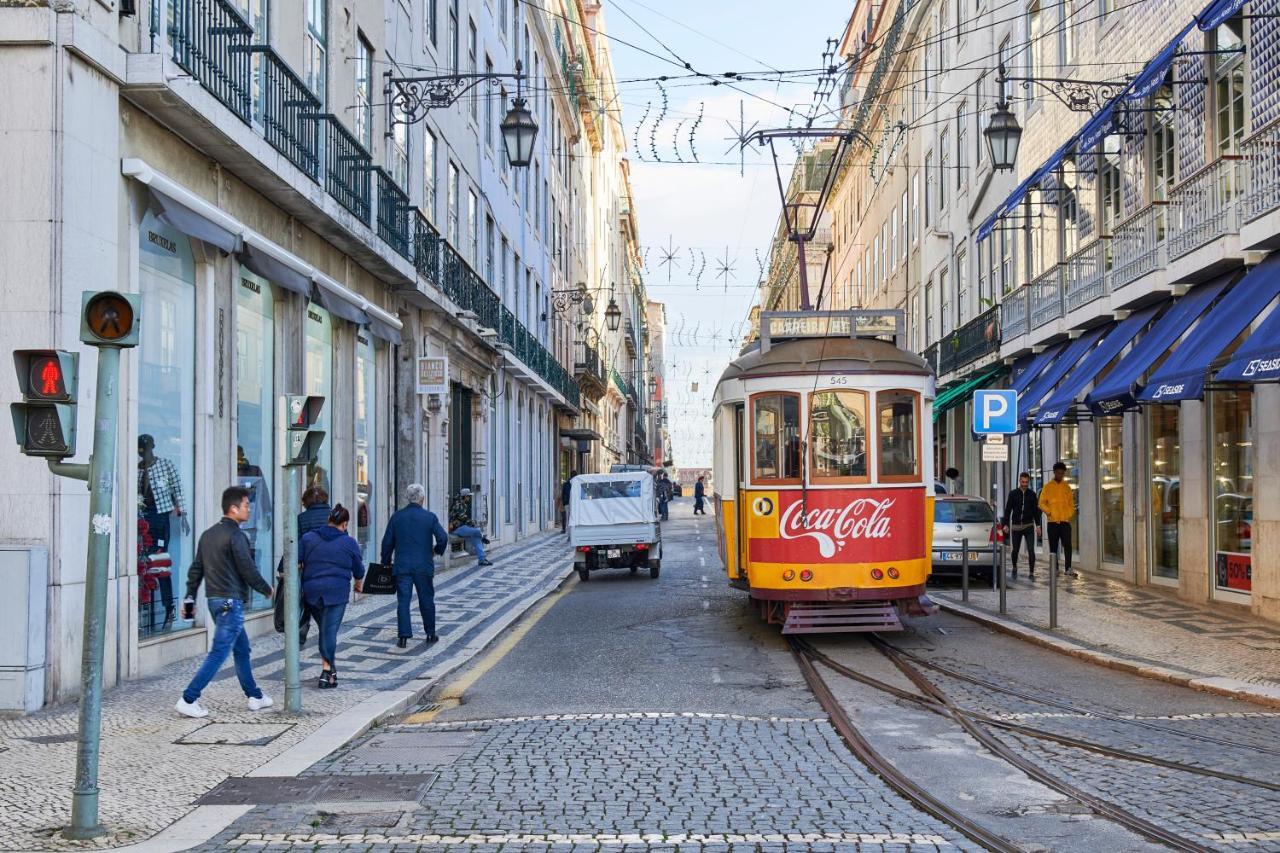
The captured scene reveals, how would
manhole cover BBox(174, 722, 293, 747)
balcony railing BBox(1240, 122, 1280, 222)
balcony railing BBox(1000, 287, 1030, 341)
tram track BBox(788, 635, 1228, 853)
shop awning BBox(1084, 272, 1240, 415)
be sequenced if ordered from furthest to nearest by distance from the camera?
balcony railing BBox(1000, 287, 1030, 341), shop awning BBox(1084, 272, 1240, 415), balcony railing BBox(1240, 122, 1280, 222), manhole cover BBox(174, 722, 293, 747), tram track BBox(788, 635, 1228, 853)

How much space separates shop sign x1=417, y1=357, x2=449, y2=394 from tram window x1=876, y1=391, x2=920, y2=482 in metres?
10.6

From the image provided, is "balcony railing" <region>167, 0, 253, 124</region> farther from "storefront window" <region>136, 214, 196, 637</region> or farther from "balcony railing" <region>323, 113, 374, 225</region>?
"balcony railing" <region>323, 113, 374, 225</region>

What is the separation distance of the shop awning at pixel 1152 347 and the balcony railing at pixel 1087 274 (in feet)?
11.3

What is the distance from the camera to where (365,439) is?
19.5 m

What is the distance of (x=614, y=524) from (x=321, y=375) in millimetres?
7336

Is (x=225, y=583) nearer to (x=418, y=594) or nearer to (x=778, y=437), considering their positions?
(x=418, y=594)

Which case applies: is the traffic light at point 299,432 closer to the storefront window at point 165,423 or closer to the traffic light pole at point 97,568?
the storefront window at point 165,423

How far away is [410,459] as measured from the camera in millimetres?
21531

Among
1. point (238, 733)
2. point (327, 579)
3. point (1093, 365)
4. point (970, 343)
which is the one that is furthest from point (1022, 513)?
point (238, 733)

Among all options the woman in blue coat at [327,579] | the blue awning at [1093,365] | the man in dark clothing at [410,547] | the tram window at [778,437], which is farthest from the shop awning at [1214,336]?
the woman in blue coat at [327,579]

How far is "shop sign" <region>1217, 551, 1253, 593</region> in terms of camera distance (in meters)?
16.2

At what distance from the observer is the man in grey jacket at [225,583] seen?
8836 mm

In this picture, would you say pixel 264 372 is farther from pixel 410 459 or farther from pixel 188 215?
pixel 410 459

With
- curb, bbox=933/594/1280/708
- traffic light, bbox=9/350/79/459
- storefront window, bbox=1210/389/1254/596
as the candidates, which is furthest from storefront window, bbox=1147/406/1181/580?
traffic light, bbox=9/350/79/459
